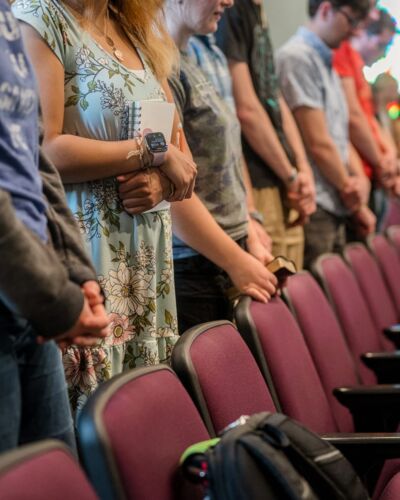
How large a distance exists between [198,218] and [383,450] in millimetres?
728

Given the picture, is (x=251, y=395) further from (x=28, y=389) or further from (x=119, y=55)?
(x=119, y=55)

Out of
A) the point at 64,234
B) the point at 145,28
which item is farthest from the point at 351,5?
the point at 64,234

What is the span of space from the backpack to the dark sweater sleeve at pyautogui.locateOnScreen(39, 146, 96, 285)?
326 mm

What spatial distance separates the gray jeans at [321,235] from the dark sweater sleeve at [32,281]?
2.42m

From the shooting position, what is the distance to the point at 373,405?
2.31 meters

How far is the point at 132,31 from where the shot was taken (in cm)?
209

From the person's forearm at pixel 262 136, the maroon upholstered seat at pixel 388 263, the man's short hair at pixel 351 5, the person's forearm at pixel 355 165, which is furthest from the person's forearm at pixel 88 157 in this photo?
the person's forearm at pixel 355 165

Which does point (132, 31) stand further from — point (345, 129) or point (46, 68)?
point (345, 129)

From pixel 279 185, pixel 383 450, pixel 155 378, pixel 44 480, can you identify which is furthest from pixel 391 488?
pixel 279 185

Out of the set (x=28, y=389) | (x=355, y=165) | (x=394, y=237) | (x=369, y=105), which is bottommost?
(x=28, y=389)

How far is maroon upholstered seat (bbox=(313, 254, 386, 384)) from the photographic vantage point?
2914 millimetres

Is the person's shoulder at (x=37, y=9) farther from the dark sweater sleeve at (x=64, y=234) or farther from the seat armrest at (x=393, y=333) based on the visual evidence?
the seat armrest at (x=393, y=333)

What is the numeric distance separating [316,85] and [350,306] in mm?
1106

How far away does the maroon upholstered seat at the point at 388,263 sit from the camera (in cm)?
377
